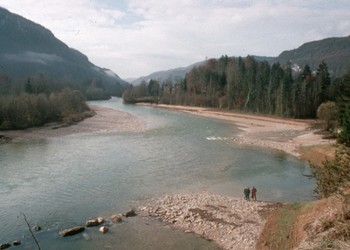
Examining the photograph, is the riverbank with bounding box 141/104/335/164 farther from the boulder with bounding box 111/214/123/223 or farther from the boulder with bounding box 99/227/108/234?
the boulder with bounding box 99/227/108/234

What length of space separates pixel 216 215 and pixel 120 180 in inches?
501

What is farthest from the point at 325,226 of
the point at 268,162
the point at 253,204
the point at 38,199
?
the point at 268,162

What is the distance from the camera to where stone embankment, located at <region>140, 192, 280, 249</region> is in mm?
22641

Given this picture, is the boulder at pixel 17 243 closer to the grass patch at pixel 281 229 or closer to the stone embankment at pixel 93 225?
the stone embankment at pixel 93 225

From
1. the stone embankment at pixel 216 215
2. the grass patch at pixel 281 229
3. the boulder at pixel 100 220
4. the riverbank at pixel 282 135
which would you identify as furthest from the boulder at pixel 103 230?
the riverbank at pixel 282 135

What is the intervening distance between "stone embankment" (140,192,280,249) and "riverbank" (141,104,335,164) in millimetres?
18290

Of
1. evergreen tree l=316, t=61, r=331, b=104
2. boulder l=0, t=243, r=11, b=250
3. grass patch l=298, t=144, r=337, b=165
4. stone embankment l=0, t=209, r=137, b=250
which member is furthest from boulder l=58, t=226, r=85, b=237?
evergreen tree l=316, t=61, r=331, b=104

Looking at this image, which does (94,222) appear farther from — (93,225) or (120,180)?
(120,180)

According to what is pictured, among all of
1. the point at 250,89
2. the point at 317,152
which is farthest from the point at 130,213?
the point at 250,89

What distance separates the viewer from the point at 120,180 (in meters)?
35.7

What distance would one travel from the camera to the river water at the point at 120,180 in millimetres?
23094

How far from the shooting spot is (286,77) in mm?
104500

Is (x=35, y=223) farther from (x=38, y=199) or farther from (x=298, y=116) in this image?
(x=298, y=116)

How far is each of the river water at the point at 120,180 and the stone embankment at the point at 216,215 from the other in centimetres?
118
